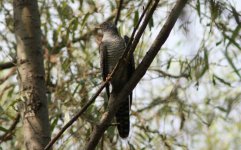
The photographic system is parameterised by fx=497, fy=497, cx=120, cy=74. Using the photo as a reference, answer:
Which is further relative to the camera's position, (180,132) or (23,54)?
(180,132)

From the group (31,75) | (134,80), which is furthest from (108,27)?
(134,80)

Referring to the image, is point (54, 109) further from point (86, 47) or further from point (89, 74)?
point (86, 47)

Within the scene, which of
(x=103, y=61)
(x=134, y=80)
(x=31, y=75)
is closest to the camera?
(x=134, y=80)

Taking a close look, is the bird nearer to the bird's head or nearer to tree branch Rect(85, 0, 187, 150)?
the bird's head

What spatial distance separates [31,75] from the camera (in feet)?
8.56

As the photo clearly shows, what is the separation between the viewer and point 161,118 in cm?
402

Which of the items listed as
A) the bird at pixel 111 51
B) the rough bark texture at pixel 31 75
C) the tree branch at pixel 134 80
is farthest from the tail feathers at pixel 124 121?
the tree branch at pixel 134 80

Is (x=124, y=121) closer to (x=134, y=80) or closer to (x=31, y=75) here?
(x=31, y=75)

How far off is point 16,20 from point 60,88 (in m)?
1.02

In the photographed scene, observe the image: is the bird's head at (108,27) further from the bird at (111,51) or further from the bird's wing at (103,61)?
the bird's wing at (103,61)

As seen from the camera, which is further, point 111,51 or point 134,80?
point 111,51

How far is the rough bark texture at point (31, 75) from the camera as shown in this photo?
8.23 feet

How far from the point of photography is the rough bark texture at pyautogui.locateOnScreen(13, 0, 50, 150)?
98.7 inches

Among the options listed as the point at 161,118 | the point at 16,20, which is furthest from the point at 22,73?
the point at 161,118
